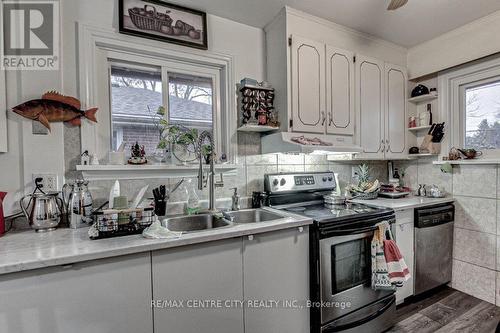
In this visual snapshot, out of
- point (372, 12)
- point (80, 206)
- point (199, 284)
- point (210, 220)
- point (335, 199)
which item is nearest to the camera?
point (199, 284)

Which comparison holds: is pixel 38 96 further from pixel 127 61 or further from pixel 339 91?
pixel 339 91

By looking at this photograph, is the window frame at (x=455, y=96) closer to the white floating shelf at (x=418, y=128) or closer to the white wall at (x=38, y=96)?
the white floating shelf at (x=418, y=128)

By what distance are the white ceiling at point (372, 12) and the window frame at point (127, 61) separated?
346mm

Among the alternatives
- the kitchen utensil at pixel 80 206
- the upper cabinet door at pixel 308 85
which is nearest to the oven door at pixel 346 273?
the upper cabinet door at pixel 308 85

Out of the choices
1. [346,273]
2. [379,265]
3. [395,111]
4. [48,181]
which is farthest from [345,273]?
[48,181]

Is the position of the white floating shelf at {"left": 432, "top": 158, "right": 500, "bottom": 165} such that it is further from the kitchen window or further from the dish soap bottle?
the dish soap bottle

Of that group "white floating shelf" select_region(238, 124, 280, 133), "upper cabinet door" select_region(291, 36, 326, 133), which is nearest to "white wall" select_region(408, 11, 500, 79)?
"upper cabinet door" select_region(291, 36, 326, 133)

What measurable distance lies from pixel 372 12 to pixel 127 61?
195 centimetres

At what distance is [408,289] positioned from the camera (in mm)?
2061

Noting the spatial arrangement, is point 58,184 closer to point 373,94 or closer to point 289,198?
point 289,198

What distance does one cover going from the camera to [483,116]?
2.26 meters

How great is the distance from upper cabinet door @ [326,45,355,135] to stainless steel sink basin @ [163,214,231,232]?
1.22m

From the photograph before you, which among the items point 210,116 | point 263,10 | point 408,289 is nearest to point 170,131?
point 210,116

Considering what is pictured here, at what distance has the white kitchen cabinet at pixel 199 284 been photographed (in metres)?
1.16
